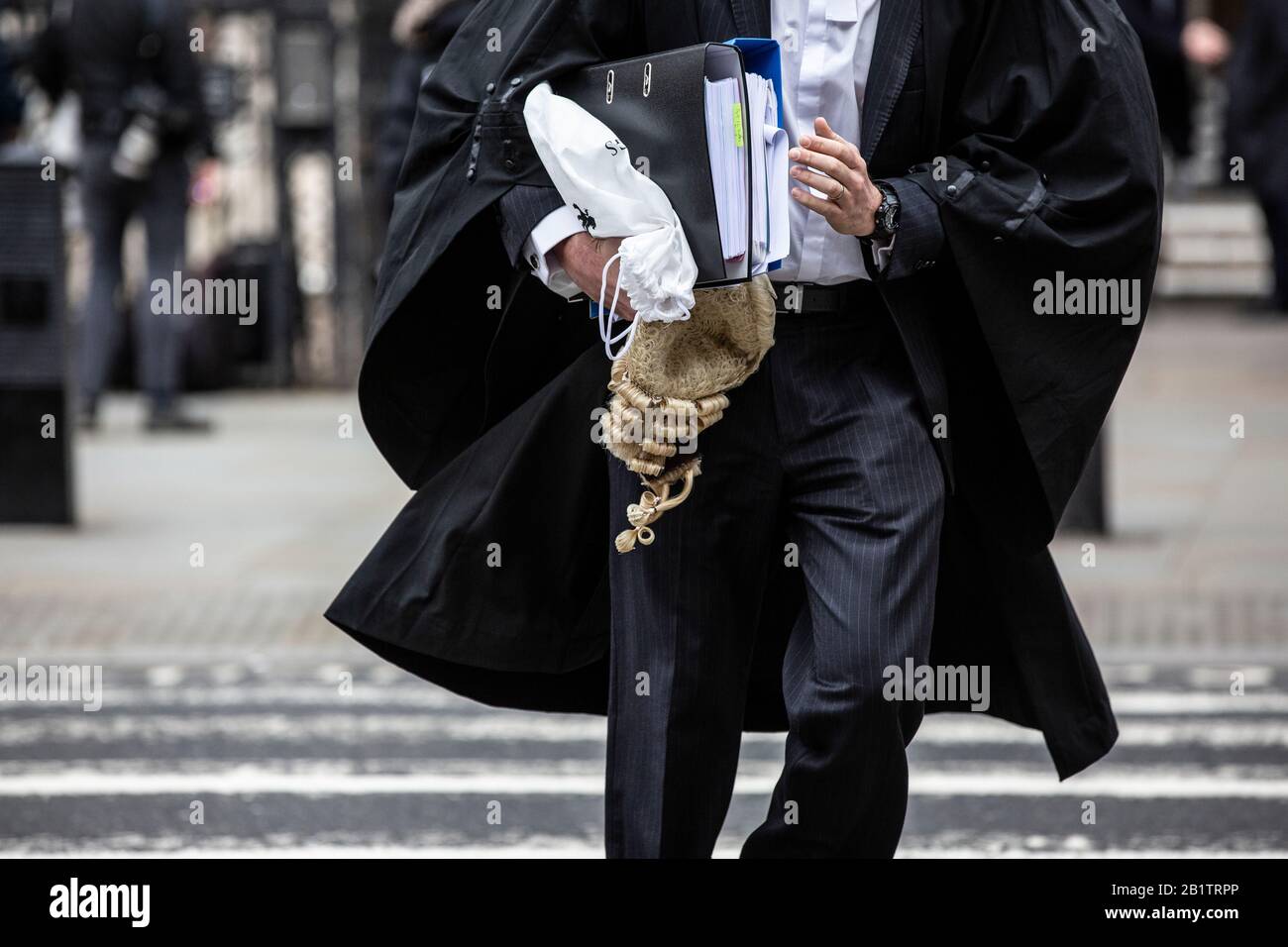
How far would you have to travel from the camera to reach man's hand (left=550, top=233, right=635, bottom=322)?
326 cm

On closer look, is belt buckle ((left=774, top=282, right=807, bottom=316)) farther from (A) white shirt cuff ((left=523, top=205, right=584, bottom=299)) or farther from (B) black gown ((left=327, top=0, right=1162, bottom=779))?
(A) white shirt cuff ((left=523, top=205, right=584, bottom=299))

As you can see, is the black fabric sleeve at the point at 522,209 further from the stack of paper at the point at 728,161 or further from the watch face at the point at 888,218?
the watch face at the point at 888,218

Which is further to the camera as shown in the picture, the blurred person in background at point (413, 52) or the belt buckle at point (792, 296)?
the blurred person in background at point (413, 52)

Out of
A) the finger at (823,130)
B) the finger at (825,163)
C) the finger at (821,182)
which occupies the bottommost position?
the finger at (821,182)

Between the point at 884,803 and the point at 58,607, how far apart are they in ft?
17.0

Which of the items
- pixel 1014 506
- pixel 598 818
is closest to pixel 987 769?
pixel 598 818

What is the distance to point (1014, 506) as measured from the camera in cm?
363

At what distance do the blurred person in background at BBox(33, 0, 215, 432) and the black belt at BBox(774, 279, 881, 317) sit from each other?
8668 mm

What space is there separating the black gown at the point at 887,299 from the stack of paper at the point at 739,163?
0.20 m

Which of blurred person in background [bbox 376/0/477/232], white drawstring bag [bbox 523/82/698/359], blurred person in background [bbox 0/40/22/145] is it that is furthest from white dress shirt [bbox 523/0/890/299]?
blurred person in background [bbox 0/40/22/145]

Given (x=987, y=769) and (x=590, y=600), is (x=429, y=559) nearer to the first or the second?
(x=590, y=600)

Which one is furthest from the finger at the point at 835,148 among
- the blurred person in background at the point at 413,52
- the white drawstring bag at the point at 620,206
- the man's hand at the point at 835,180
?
the blurred person in background at the point at 413,52

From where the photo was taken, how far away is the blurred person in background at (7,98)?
37.1 ft

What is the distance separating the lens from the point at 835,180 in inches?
126
